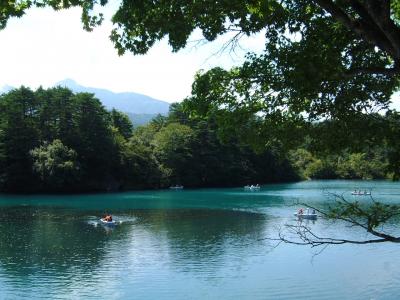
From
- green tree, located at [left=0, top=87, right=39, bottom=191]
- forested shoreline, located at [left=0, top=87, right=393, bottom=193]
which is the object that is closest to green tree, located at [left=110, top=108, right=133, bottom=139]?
forested shoreline, located at [left=0, top=87, right=393, bottom=193]

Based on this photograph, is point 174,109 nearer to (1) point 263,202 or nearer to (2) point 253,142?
(1) point 263,202

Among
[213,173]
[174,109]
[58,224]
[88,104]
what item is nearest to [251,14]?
[58,224]

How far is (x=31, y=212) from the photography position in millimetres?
44719

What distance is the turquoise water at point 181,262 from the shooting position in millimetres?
19625

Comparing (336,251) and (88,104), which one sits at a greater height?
(88,104)

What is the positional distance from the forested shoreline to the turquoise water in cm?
2628

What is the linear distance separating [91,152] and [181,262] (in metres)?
57.1

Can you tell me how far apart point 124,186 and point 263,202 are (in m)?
33.4

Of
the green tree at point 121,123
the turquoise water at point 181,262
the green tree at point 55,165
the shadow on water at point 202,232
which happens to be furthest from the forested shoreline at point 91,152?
the turquoise water at point 181,262

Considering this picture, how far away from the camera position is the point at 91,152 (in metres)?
78.6

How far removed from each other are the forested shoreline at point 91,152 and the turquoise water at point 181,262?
26281 mm

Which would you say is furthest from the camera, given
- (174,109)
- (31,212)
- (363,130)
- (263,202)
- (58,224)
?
(174,109)

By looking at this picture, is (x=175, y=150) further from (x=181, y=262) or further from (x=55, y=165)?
(x=181, y=262)

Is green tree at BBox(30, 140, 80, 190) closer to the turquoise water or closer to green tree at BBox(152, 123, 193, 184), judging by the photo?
green tree at BBox(152, 123, 193, 184)
